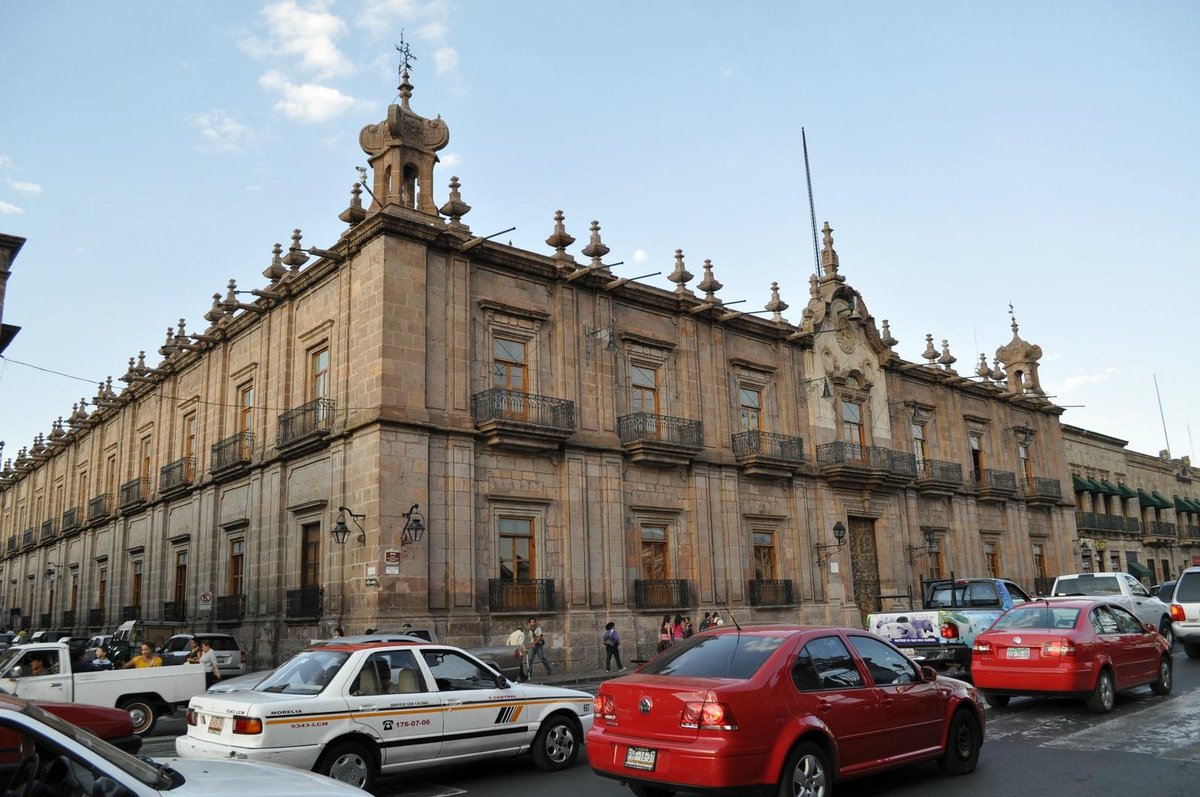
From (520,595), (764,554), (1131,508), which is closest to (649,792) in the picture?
(520,595)

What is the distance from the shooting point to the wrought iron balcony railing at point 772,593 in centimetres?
2764

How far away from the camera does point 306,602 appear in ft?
73.1

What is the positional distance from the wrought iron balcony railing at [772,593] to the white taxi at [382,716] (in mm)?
18308

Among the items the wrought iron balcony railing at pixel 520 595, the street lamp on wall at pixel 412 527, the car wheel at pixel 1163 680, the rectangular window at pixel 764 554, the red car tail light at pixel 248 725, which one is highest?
the street lamp on wall at pixel 412 527

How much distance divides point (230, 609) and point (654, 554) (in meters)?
11.7

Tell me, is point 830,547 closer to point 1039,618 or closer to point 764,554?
point 764,554

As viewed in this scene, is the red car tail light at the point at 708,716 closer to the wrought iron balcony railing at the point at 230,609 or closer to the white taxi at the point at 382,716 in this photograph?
the white taxi at the point at 382,716

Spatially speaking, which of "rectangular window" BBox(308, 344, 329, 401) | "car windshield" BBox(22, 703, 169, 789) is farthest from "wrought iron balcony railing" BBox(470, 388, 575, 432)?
"car windshield" BBox(22, 703, 169, 789)

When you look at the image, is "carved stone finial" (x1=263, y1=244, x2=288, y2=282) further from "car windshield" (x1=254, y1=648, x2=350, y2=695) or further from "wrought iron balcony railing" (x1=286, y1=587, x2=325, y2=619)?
"car windshield" (x1=254, y1=648, x2=350, y2=695)

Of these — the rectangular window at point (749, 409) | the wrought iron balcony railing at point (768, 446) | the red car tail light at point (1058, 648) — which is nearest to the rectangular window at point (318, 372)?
the wrought iron balcony railing at point (768, 446)

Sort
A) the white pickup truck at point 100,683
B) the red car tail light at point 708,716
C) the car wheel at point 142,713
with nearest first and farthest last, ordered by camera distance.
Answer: the red car tail light at point 708,716
the white pickup truck at point 100,683
the car wheel at point 142,713

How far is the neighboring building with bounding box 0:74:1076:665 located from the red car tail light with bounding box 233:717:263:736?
12266 millimetres

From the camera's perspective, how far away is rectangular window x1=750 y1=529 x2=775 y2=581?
1120 inches

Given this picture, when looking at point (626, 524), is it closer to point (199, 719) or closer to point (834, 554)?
point (834, 554)
